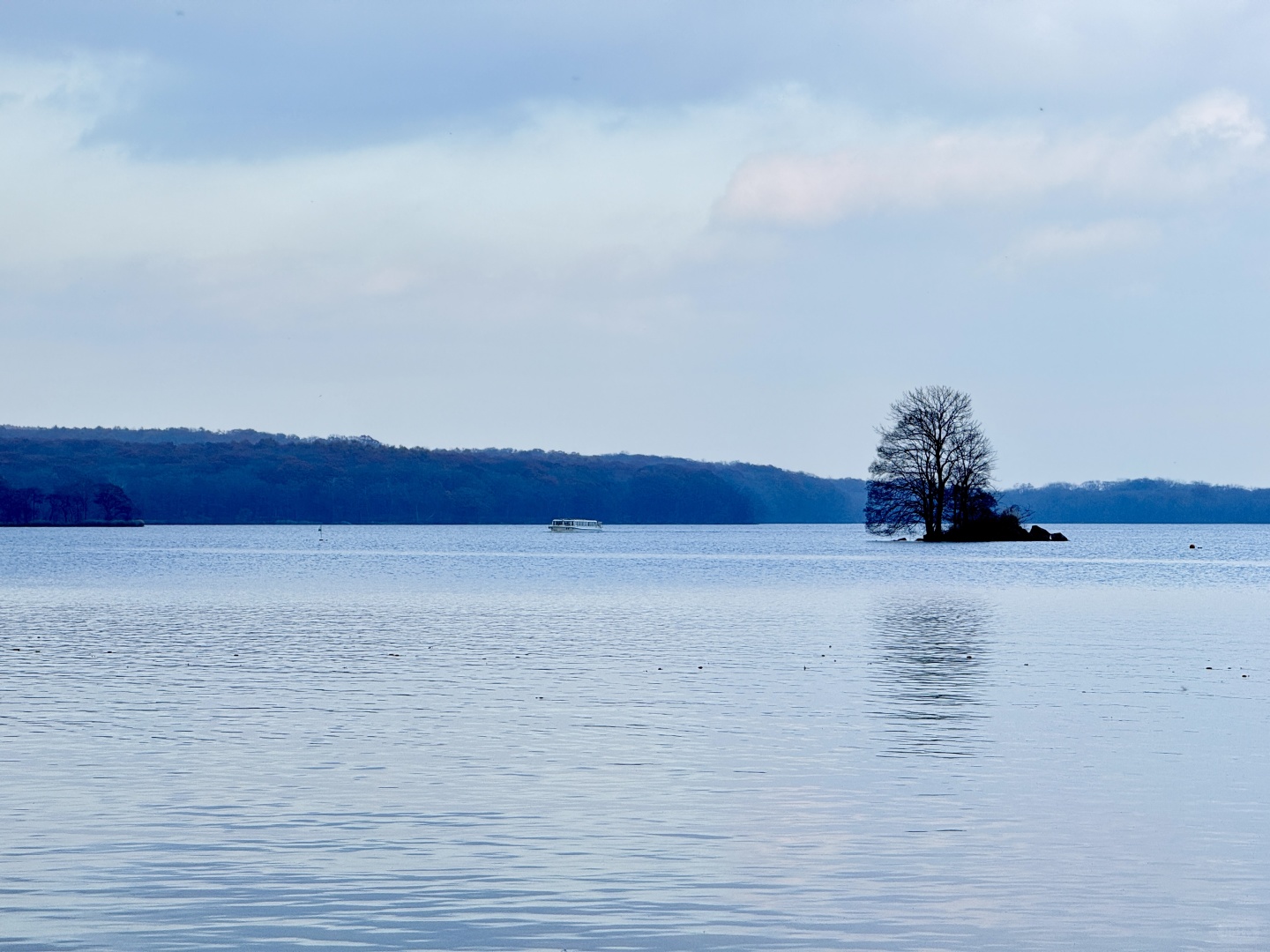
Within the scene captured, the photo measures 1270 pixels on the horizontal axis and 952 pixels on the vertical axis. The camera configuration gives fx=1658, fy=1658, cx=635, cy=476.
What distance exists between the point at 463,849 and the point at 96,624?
1514 inches

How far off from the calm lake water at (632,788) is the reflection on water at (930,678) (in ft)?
0.52

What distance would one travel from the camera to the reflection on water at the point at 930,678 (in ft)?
85.1

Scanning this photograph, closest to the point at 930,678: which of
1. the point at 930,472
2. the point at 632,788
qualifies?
the point at 632,788

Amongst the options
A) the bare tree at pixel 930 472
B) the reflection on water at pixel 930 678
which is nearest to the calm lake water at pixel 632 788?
the reflection on water at pixel 930 678

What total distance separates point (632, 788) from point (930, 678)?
1661cm

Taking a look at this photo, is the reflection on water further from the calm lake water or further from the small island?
the small island

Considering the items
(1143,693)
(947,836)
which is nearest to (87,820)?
(947,836)

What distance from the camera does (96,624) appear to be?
52344 mm

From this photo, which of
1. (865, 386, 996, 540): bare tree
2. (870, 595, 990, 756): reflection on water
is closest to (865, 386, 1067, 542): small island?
(865, 386, 996, 540): bare tree

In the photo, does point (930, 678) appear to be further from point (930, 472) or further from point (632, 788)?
point (930, 472)

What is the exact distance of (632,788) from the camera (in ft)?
68.7

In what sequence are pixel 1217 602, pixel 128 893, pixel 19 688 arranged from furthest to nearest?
1. pixel 1217 602
2. pixel 19 688
3. pixel 128 893

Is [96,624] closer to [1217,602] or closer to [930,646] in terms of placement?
[930,646]

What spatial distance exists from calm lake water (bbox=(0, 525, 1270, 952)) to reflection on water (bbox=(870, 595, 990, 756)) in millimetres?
160
